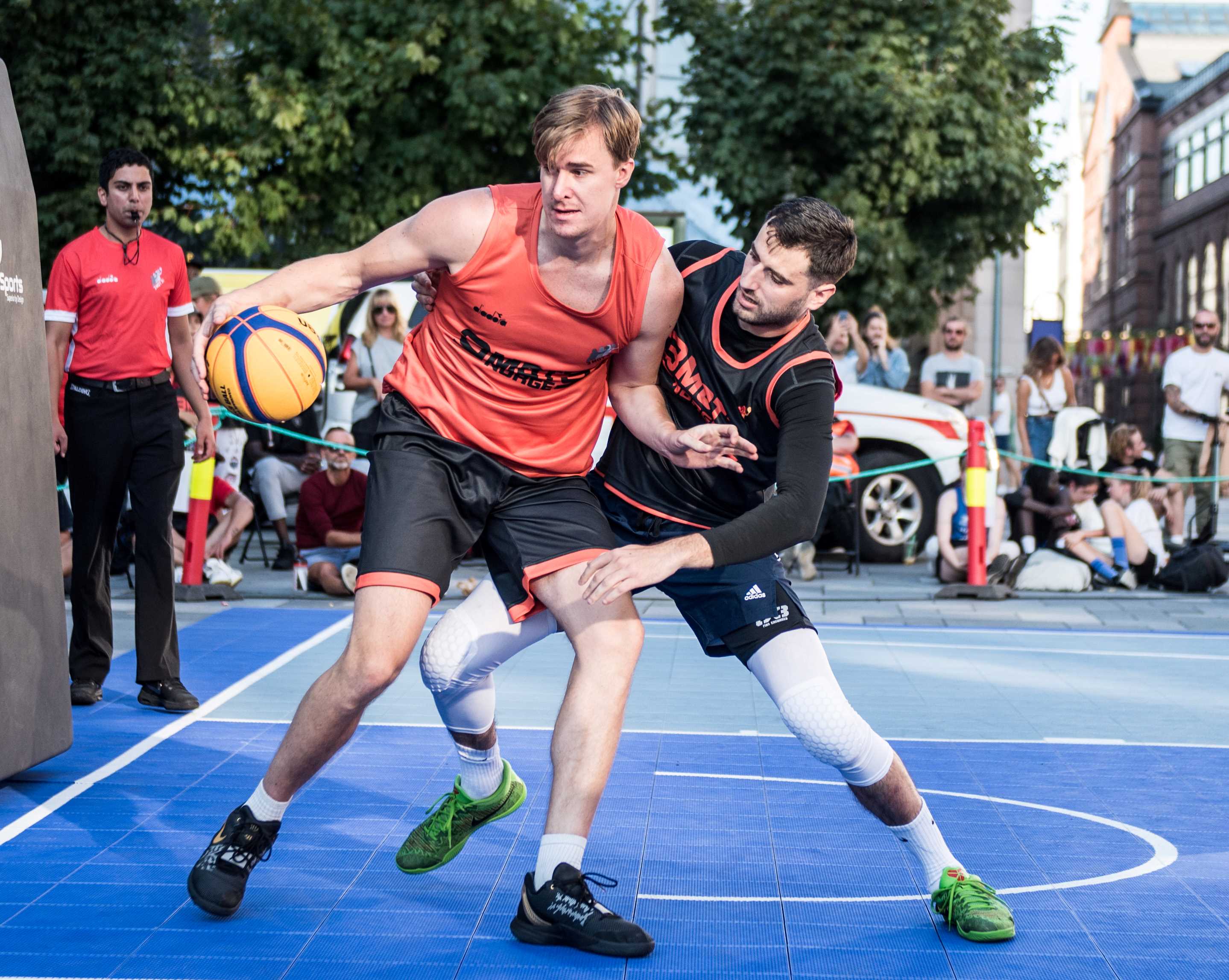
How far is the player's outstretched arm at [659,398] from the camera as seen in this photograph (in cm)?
380

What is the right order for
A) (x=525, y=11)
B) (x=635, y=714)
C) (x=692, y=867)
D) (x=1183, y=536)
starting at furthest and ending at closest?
(x=525, y=11) < (x=1183, y=536) < (x=635, y=714) < (x=692, y=867)

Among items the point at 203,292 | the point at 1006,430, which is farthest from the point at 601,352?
the point at 1006,430

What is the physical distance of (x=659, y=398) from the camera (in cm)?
417

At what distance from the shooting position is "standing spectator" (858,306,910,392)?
41.8 feet

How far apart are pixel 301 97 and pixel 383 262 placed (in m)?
14.7

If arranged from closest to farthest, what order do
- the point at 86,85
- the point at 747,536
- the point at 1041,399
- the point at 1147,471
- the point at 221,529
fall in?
the point at 747,536 → the point at 221,529 → the point at 1147,471 → the point at 1041,399 → the point at 86,85

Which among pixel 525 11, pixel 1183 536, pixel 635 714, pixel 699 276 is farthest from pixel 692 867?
pixel 525 11

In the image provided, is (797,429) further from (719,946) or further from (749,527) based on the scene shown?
(719,946)

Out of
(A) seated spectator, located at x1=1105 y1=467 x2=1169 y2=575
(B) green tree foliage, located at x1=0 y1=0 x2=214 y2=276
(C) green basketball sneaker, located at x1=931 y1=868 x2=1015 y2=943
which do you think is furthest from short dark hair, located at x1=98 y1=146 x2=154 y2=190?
(B) green tree foliage, located at x1=0 y1=0 x2=214 y2=276

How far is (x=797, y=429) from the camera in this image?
381 cm

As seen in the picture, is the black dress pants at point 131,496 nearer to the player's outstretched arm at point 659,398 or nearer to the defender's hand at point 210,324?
the defender's hand at point 210,324

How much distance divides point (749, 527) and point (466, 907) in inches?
54.6

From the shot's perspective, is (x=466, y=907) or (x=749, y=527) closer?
(x=749, y=527)

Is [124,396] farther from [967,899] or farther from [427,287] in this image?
[967,899]
